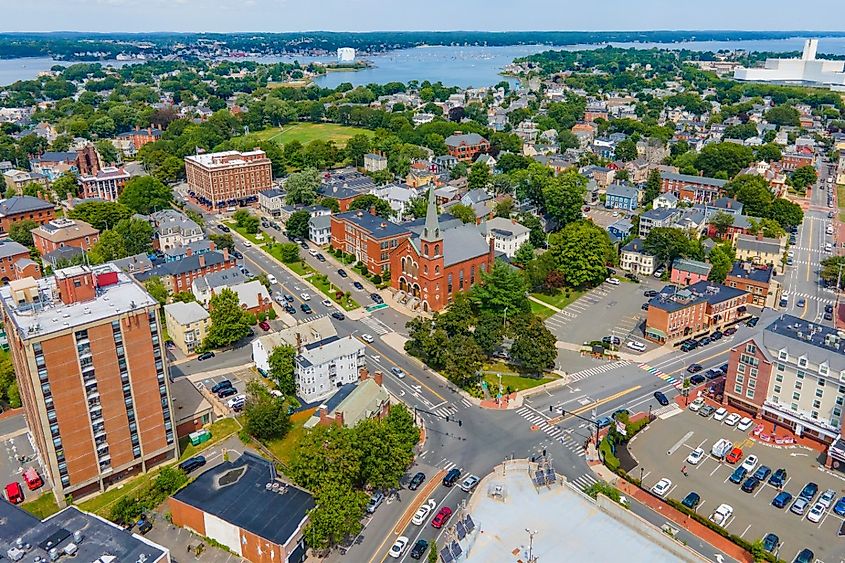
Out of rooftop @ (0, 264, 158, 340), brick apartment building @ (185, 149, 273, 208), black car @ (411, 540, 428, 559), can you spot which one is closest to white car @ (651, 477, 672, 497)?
black car @ (411, 540, 428, 559)

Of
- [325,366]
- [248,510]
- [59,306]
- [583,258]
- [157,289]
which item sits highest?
[59,306]

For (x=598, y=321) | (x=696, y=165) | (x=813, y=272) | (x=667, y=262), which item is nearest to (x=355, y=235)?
(x=598, y=321)

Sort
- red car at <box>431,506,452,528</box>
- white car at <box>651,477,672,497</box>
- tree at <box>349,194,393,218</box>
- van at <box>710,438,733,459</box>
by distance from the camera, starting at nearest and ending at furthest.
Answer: red car at <box>431,506,452,528</box>
white car at <box>651,477,672,497</box>
van at <box>710,438,733,459</box>
tree at <box>349,194,393,218</box>

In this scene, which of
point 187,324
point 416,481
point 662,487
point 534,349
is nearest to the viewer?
point 662,487

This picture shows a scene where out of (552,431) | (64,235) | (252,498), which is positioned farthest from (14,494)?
(64,235)

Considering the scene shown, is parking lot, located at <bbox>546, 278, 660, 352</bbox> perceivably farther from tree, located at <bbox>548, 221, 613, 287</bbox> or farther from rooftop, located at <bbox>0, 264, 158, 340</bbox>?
rooftop, located at <bbox>0, 264, 158, 340</bbox>

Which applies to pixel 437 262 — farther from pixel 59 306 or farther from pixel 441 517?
pixel 59 306

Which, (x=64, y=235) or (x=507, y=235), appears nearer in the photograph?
(x=64, y=235)
